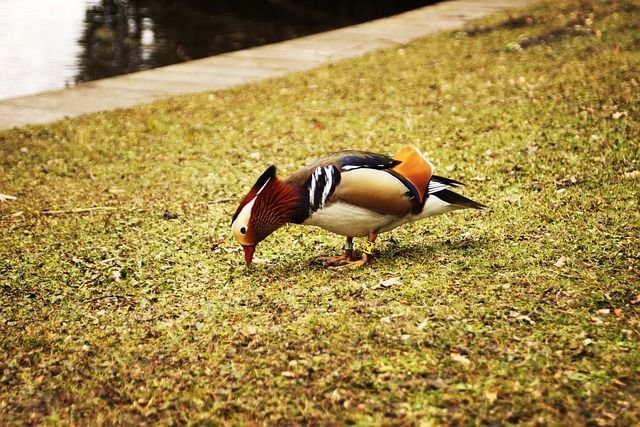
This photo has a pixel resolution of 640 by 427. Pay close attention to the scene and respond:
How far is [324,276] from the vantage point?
4109 millimetres

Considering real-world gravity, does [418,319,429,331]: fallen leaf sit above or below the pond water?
below

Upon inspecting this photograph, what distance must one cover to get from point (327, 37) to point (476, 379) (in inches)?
356

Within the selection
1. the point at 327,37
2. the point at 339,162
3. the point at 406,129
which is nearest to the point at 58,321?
the point at 339,162

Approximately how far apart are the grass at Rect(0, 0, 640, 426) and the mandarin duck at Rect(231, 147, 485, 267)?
367mm

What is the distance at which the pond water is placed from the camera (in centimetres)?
1020

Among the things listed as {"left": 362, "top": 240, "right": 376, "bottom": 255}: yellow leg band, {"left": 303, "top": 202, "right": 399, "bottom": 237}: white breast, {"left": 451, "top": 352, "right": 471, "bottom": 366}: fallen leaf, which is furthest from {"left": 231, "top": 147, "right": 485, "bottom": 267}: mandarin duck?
{"left": 451, "top": 352, "right": 471, "bottom": 366}: fallen leaf

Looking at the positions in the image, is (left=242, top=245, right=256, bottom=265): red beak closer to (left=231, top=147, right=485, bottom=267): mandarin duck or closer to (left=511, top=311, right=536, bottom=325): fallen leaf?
(left=231, top=147, right=485, bottom=267): mandarin duck

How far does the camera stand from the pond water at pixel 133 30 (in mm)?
10195

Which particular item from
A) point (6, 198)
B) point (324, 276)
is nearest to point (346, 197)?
point (324, 276)

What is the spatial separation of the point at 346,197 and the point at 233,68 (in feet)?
20.9

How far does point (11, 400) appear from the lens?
3.15m

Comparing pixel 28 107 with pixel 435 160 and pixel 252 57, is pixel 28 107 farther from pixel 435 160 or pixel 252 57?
pixel 435 160

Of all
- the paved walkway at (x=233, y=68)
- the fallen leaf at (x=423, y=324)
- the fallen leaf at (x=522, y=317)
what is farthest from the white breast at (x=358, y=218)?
the paved walkway at (x=233, y=68)

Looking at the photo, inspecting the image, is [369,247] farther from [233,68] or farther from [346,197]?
[233,68]
